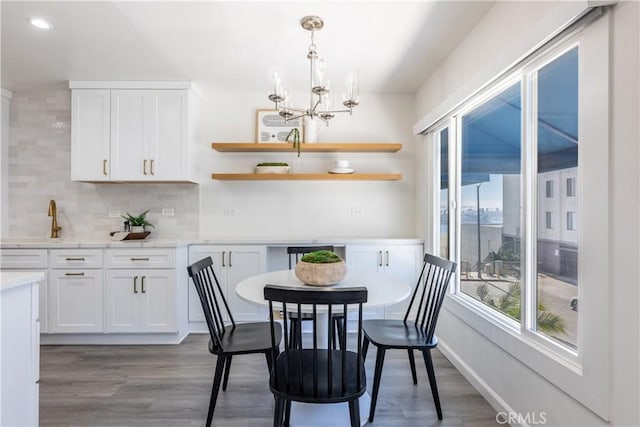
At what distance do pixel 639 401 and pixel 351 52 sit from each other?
2681mm

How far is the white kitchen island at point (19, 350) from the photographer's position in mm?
1403

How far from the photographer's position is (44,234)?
12.1 ft

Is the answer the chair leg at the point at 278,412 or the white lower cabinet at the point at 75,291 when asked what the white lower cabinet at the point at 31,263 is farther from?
the chair leg at the point at 278,412

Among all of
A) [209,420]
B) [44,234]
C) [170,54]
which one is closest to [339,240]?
[209,420]

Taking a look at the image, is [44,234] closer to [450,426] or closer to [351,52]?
[351,52]

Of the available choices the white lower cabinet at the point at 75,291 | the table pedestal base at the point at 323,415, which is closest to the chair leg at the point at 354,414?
the table pedestal base at the point at 323,415

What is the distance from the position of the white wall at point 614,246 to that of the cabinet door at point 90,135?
3.37 meters

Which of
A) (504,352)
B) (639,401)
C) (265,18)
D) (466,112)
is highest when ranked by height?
(265,18)

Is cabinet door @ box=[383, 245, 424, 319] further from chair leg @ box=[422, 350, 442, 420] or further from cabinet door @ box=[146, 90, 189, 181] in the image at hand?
cabinet door @ box=[146, 90, 189, 181]

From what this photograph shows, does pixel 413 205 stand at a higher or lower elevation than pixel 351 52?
lower

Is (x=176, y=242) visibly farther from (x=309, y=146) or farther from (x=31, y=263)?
(x=309, y=146)

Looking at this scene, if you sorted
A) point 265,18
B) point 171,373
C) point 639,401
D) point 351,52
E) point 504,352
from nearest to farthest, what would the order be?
point 639,401, point 504,352, point 265,18, point 171,373, point 351,52

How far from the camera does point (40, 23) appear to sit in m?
2.36

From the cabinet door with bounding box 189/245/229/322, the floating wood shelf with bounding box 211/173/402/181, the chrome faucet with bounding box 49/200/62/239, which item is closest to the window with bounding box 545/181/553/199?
the floating wood shelf with bounding box 211/173/402/181
